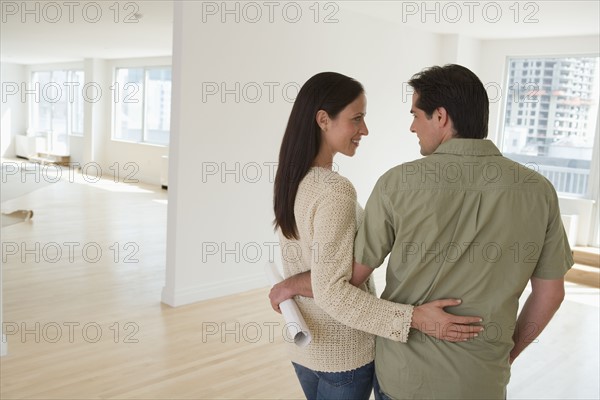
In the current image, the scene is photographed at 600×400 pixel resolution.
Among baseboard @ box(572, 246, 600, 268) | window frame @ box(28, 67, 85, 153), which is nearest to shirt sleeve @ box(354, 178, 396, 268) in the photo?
baseboard @ box(572, 246, 600, 268)

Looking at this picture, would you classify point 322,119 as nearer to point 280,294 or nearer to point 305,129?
point 305,129

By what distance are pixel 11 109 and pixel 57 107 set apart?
170 cm

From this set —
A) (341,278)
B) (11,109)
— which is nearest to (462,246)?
(341,278)

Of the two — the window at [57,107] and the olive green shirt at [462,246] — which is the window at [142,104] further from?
the olive green shirt at [462,246]

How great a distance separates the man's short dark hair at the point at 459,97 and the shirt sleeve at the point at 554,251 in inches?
8.4

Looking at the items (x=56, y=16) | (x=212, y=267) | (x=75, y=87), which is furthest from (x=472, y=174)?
(x=75, y=87)

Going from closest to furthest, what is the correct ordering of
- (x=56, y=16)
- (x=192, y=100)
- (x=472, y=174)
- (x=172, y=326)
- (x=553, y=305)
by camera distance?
(x=472, y=174) < (x=553, y=305) < (x=172, y=326) < (x=192, y=100) < (x=56, y=16)

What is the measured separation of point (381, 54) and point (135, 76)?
25.7 ft

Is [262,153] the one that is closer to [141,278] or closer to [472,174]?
[141,278]

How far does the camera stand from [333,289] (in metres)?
1.32

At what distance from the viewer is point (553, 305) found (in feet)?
4.56

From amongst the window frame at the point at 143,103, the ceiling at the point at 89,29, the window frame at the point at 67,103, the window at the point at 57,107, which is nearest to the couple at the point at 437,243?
the ceiling at the point at 89,29

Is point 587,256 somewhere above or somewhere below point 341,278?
below

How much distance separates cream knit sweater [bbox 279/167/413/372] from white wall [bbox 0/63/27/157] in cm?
1602
